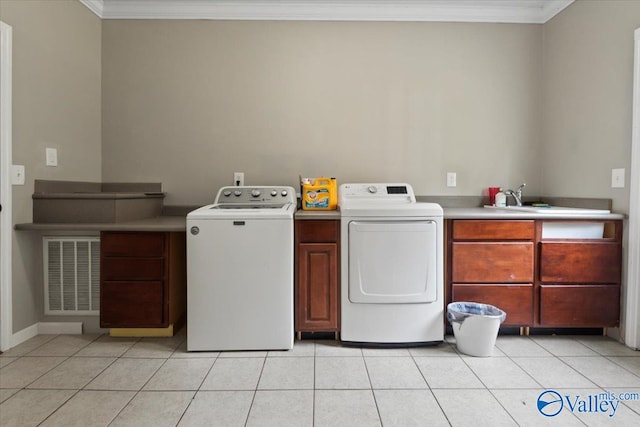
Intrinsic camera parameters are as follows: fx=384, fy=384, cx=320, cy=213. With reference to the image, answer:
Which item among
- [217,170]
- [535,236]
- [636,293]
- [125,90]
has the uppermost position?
[125,90]

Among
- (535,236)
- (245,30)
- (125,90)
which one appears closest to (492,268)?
(535,236)

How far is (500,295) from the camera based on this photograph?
256cm

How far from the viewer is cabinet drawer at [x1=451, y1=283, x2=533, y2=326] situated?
255 cm

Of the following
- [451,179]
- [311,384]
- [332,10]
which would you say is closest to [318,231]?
[311,384]

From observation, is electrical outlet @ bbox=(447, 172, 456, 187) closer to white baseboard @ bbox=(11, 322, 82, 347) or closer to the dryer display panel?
the dryer display panel

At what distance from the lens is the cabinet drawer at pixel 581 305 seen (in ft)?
8.35

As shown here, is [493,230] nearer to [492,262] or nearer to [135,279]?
[492,262]

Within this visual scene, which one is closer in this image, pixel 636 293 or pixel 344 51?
pixel 636 293

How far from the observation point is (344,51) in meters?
3.17

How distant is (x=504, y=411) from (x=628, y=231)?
5.15 ft

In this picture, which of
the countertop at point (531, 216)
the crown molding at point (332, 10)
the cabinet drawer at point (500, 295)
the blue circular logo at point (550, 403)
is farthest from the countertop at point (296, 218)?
the crown molding at point (332, 10)

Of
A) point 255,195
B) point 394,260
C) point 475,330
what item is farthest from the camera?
point 255,195

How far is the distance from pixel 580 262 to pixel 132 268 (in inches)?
116

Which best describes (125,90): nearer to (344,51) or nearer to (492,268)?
(344,51)
